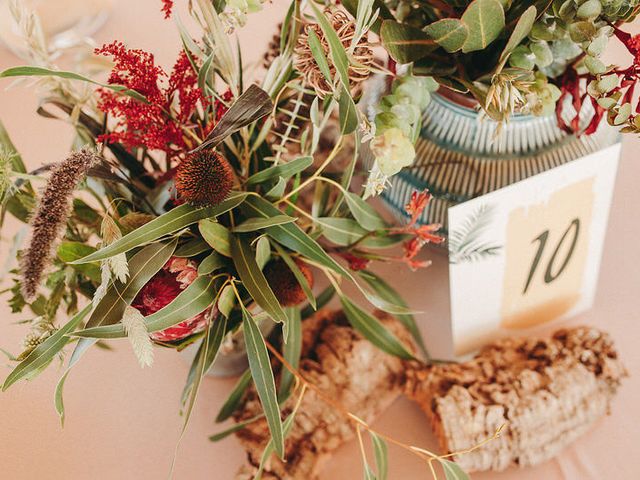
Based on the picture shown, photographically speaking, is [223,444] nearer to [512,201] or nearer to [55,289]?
[55,289]

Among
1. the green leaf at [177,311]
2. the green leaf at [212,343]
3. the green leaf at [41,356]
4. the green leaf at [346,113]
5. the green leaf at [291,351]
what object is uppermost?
the green leaf at [346,113]

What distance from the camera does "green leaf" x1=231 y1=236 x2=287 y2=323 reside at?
0.45m

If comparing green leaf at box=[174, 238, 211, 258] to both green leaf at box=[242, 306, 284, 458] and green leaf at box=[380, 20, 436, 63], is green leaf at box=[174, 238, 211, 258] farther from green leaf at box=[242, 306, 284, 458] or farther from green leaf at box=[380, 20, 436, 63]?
green leaf at box=[380, 20, 436, 63]

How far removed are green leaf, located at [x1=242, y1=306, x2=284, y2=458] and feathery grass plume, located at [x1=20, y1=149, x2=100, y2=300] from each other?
0.46 ft

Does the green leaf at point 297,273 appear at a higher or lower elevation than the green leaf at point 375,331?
higher

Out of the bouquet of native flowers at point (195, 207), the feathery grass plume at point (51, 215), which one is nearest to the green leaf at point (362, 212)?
the bouquet of native flowers at point (195, 207)

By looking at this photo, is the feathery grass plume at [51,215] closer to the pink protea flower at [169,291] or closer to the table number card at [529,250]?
the pink protea flower at [169,291]

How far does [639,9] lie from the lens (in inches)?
Result: 16.2

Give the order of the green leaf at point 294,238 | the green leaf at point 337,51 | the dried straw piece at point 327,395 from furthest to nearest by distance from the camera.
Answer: the dried straw piece at point 327,395, the green leaf at point 294,238, the green leaf at point 337,51

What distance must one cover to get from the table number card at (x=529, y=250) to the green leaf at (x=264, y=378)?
0.19 metres

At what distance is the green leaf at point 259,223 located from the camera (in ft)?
1.46

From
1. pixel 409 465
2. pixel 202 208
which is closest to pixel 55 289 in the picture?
pixel 202 208

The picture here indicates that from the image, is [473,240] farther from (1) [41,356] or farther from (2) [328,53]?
(1) [41,356]

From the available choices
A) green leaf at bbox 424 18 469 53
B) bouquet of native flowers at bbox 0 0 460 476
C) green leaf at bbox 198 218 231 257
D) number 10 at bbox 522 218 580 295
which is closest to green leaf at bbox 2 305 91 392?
bouquet of native flowers at bbox 0 0 460 476
